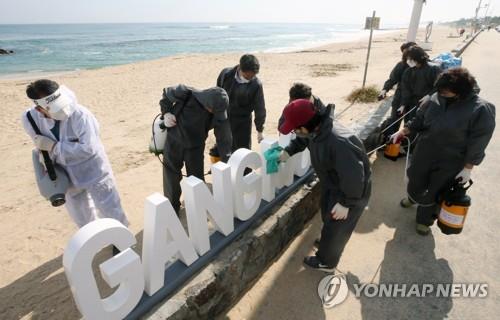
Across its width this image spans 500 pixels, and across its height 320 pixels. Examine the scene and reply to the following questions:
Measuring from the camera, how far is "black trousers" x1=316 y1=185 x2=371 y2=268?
275cm

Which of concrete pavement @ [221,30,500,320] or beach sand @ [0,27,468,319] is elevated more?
concrete pavement @ [221,30,500,320]

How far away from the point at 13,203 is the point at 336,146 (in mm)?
5002

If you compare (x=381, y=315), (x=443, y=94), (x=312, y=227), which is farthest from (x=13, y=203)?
(x=443, y=94)

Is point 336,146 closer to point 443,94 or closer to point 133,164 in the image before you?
point 443,94

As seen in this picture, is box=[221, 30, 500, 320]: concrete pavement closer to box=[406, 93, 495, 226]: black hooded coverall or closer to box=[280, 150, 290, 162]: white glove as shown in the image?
box=[406, 93, 495, 226]: black hooded coverall

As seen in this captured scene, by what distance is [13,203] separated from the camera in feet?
15.3

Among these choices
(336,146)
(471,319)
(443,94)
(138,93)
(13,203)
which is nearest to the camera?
(336,146)

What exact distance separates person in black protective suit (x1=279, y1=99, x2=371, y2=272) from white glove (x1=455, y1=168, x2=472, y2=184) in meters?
1.20

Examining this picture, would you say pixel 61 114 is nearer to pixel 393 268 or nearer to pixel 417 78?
pixel 393 268

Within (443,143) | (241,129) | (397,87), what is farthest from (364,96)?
(443,143)

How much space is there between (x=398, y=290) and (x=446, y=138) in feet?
5.26

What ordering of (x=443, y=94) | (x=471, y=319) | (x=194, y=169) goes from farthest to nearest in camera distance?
(x=194, y=169), (x=443, y=94), (x=471, y=319)

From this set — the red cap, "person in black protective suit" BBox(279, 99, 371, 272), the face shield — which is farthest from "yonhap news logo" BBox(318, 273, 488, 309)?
the face shield

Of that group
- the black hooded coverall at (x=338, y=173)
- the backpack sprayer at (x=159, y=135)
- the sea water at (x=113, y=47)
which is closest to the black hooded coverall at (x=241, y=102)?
the backpack sprayer at (x=159, y=135)
